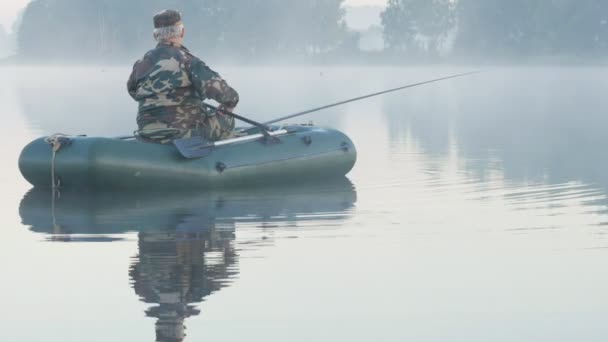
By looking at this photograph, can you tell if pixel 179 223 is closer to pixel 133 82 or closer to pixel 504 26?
pixel 133 82

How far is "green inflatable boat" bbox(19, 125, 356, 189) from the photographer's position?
1059cm

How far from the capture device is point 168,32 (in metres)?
10.5

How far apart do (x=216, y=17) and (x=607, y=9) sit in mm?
43502

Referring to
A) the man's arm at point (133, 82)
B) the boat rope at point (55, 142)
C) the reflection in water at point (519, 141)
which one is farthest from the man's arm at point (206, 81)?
the reflection in water at point (519, 141)

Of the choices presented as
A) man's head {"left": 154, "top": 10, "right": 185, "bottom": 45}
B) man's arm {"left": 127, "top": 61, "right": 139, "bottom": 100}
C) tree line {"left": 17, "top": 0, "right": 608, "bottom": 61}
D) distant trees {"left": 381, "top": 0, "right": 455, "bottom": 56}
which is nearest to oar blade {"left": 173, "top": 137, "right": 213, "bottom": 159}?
man's arm {"left": 127, "top": 61, "right": 139, "bottom": 100}

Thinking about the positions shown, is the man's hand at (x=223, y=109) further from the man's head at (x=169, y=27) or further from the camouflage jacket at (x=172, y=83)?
the man's head at (x=169, y=27)

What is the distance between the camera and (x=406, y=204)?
1009 centimetres

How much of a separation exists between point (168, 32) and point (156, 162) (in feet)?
3.19

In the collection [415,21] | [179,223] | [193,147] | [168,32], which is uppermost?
[415,21]

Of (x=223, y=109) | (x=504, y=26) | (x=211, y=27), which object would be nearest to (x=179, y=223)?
(x=223, y=109)

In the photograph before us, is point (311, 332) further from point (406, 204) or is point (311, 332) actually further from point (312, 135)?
point (312, 135)

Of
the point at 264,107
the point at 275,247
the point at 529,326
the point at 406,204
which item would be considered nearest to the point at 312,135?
the point at 406,204

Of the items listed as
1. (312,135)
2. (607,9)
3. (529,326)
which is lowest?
(529,326)

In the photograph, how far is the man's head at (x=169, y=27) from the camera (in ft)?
34.1
